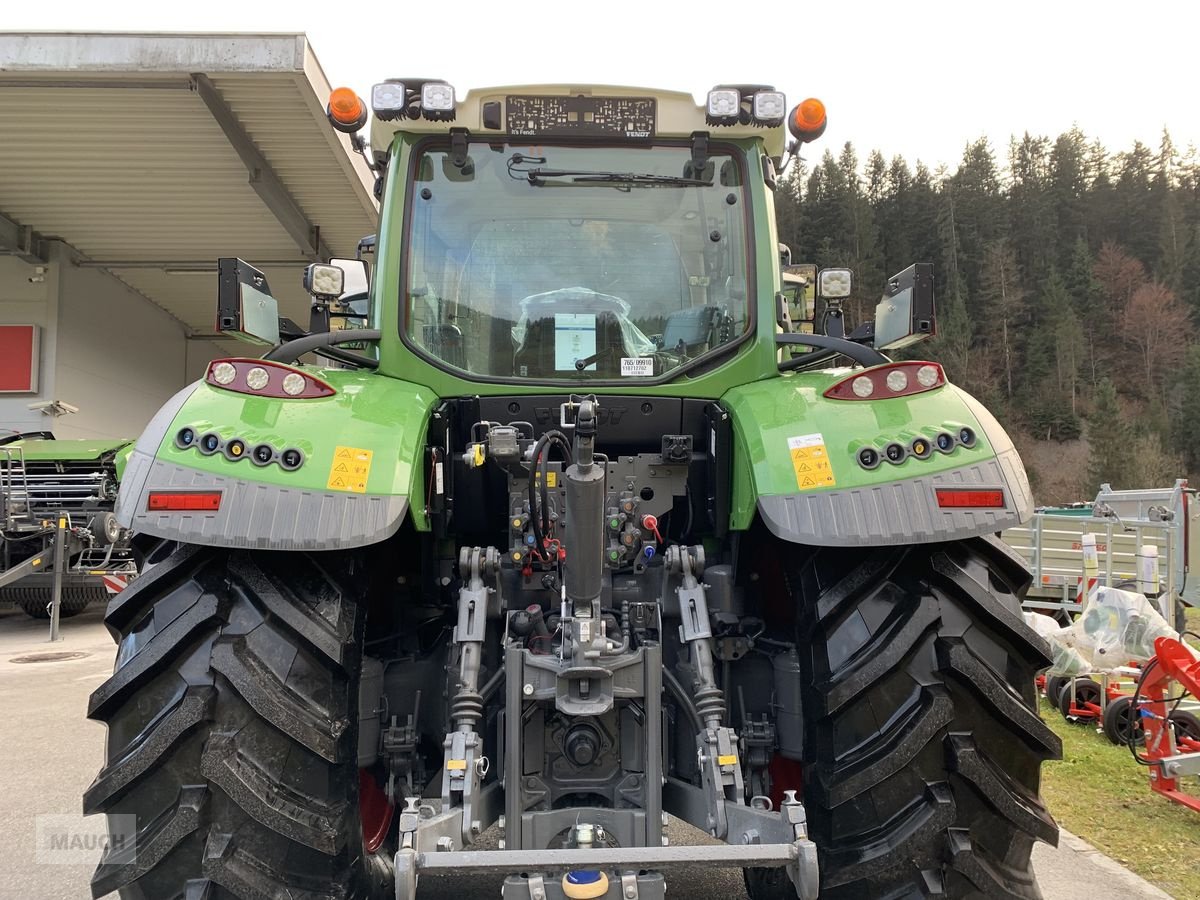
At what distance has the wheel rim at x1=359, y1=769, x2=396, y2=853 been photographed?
244 centimetres

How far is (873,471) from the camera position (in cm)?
212

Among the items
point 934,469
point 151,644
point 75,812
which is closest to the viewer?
point 151,644

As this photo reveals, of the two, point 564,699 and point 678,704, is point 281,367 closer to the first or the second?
point 564,699

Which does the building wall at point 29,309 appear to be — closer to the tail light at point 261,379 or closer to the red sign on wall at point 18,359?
the red sign on wall at point 18,359

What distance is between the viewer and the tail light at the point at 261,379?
2.28 m

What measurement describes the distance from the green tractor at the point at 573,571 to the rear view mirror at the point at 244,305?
3 cm

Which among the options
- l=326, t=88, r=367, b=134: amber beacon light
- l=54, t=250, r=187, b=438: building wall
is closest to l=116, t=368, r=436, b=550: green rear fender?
l=326, t=88, r=367, b=134: amber beacon light

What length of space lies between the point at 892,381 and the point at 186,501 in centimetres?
186

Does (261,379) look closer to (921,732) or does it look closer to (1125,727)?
(921,732)

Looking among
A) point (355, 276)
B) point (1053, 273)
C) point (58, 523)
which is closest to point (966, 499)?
point (355, 276)

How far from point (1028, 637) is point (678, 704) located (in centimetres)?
92

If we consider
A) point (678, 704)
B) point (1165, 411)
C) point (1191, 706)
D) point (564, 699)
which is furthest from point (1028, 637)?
point (1165, 411)

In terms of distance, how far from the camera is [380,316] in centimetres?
283

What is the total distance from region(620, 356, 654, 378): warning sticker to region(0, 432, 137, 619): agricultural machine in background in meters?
7.85
